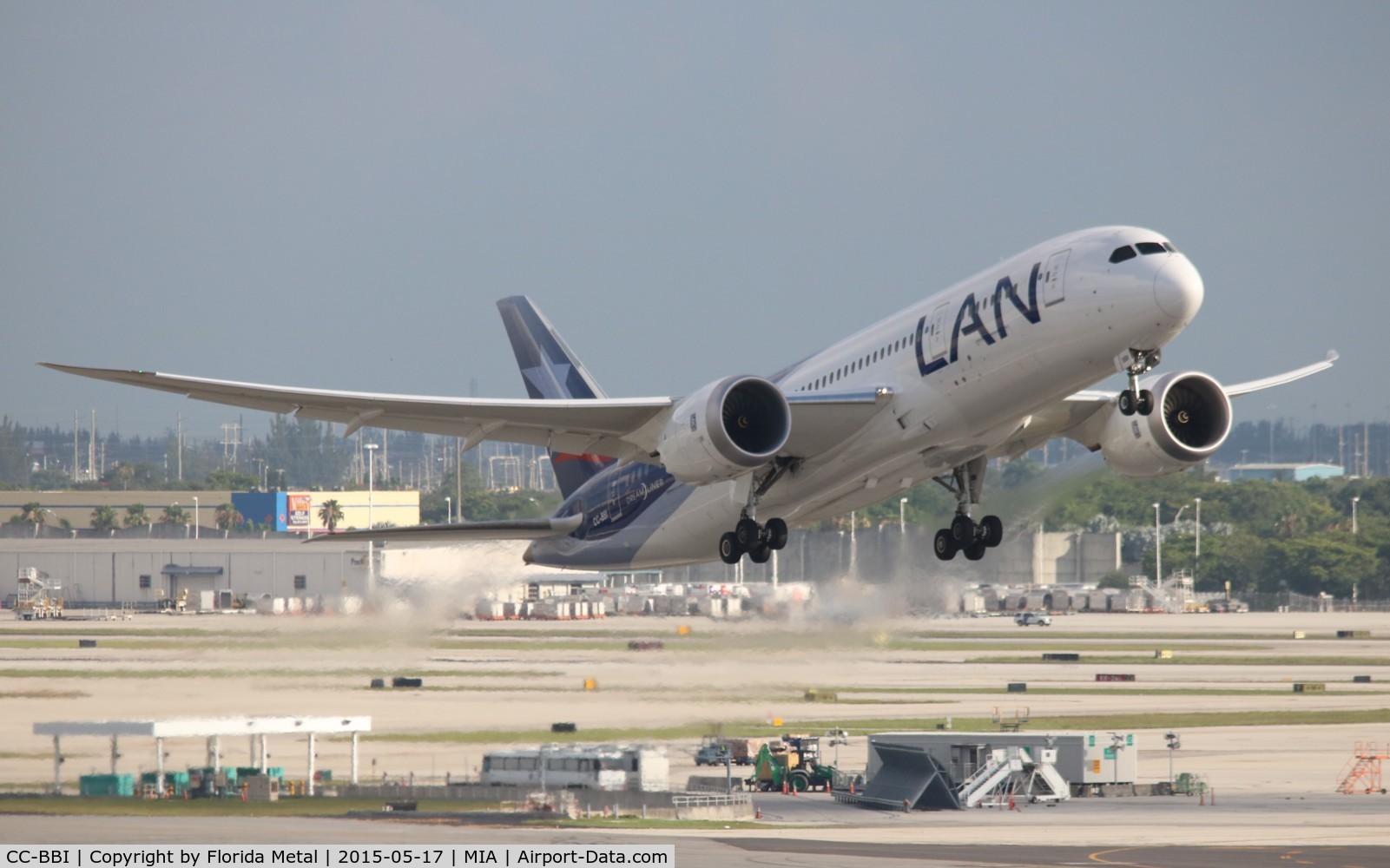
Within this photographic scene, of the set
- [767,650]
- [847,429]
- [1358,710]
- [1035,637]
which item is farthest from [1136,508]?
[847,429]

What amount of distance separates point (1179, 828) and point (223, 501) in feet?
461

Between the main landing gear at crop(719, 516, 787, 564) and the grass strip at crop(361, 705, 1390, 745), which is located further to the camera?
the grass strip at crop(361, 705, 1390, 745)

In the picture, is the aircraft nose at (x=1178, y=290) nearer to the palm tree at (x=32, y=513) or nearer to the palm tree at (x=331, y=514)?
the palm tree at (x=331, y=514)

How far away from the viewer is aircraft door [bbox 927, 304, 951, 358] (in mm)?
32375

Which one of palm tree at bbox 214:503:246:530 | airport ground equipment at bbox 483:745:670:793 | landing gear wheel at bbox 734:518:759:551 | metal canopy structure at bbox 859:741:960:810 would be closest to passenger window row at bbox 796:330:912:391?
landing gear wheel at bbox 734:518:759:551

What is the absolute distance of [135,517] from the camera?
168625 millimetres

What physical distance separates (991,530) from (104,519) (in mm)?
139453

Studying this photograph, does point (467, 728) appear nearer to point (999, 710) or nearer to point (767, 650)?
point (767, 650)

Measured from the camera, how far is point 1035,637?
103312 millimetres

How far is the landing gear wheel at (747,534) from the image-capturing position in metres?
36.0

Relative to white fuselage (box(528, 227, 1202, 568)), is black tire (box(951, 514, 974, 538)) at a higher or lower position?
lower

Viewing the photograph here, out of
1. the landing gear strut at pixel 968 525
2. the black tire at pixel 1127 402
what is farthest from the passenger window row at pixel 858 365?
the black tire at pixel 1127 402

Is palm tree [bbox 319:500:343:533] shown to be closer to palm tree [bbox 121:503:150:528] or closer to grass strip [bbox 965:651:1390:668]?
palm tree [bbox 121:503:150:528]

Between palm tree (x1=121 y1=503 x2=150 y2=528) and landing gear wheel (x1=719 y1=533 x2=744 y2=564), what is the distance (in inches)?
5553
